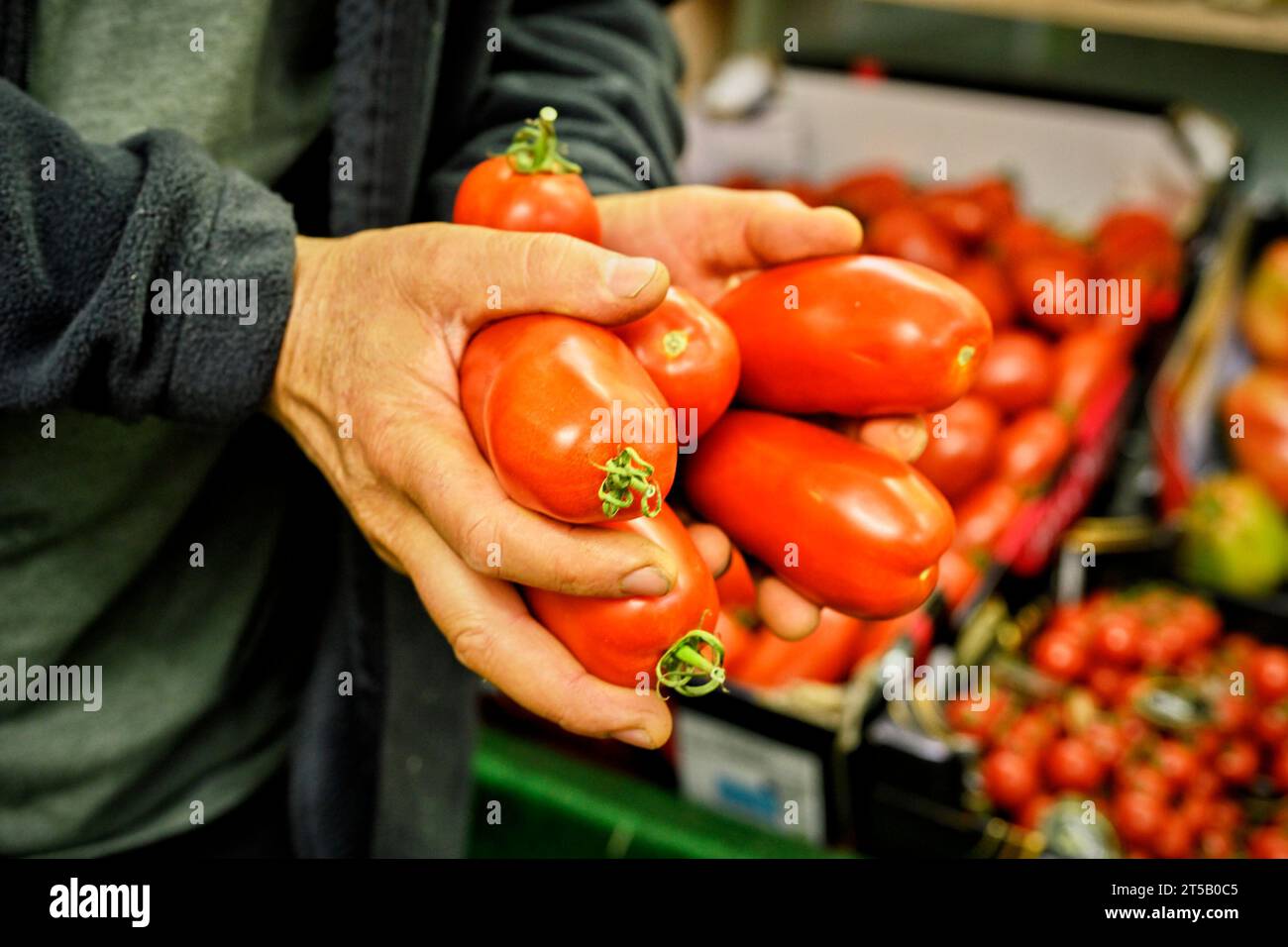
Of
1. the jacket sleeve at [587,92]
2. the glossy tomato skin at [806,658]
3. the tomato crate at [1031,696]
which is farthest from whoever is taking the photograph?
the glossy tomato skin at [806,658]

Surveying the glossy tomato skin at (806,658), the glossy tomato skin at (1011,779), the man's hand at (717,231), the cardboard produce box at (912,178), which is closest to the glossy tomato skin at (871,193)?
the cardboard produce box at (912,178)

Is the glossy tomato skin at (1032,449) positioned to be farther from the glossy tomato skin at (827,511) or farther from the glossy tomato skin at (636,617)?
the glossy tomato skin at (636,617)

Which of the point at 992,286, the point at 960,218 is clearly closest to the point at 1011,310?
the point at 992,286

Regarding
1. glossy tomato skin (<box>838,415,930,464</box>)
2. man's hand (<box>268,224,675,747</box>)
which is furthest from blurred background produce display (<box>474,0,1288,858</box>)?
man's hand (<box>268,224,675,747</box>)

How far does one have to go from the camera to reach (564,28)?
1.12 metres

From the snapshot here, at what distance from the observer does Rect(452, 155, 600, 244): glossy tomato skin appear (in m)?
0.76

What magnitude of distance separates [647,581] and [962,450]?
1248 millimetres

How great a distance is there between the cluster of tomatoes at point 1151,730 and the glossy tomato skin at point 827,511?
36.1 inches

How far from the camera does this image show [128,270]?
0.71 meters

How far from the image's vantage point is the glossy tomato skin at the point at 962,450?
5.78ft

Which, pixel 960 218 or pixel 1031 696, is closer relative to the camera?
pixel 1031 696

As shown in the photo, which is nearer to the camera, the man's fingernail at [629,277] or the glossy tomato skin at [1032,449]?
the man's fingernail at [629,277]

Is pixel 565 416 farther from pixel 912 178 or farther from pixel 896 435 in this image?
pixel 912 178

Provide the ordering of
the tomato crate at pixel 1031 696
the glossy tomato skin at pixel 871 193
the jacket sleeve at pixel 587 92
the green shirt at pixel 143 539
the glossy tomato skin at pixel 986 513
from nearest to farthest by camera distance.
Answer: the green shirt at pixel 143 539 → the jacket sleeve at pixel 587 92 → the tomato crate at pixel 1031 696 → the glossy tomato skin at pixel 986 513 → the glossy tomato skin at pixel 871 193
